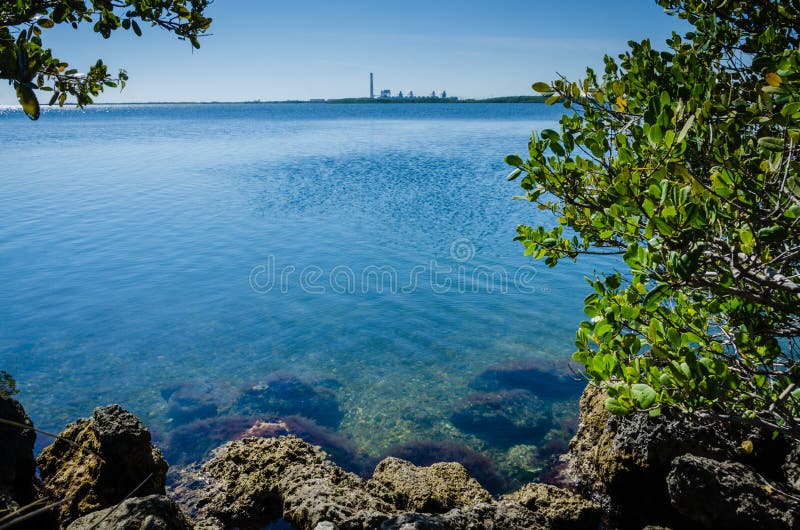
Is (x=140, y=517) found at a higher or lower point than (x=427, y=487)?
higher

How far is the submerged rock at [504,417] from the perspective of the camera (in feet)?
30.7

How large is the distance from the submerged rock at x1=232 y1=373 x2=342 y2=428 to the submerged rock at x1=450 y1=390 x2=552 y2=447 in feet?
8.69

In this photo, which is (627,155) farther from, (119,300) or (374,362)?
(119,300)

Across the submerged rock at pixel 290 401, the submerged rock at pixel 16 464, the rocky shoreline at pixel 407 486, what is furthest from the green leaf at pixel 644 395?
the submerged rock at pixel 290 401

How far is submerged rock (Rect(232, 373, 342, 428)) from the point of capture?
10133 mm

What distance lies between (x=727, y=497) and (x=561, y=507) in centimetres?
200

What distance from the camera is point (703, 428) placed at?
6.40 meters

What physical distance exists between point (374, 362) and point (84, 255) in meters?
14.8

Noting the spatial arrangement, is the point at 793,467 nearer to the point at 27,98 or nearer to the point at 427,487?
the point at 427,487

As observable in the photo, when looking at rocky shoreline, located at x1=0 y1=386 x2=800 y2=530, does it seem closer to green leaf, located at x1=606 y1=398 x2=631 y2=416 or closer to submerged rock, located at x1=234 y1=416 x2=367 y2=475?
submerged rock, located at x1=234 y1=416 x2=367 y2=475

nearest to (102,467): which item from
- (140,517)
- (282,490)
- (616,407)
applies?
(140,517)

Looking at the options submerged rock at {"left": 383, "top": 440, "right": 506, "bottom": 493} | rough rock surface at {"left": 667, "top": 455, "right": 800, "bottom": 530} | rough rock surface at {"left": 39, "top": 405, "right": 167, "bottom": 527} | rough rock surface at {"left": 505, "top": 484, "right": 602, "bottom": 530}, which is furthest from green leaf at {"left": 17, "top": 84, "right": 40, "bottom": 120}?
submerged rock at {"left": 383, "top": 440, "right": 506, "bottom": 493}

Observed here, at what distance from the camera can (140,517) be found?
4.64 meters

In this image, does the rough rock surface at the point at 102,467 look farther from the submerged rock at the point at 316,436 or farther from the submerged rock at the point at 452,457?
the submerged rock at the point at 452,457
